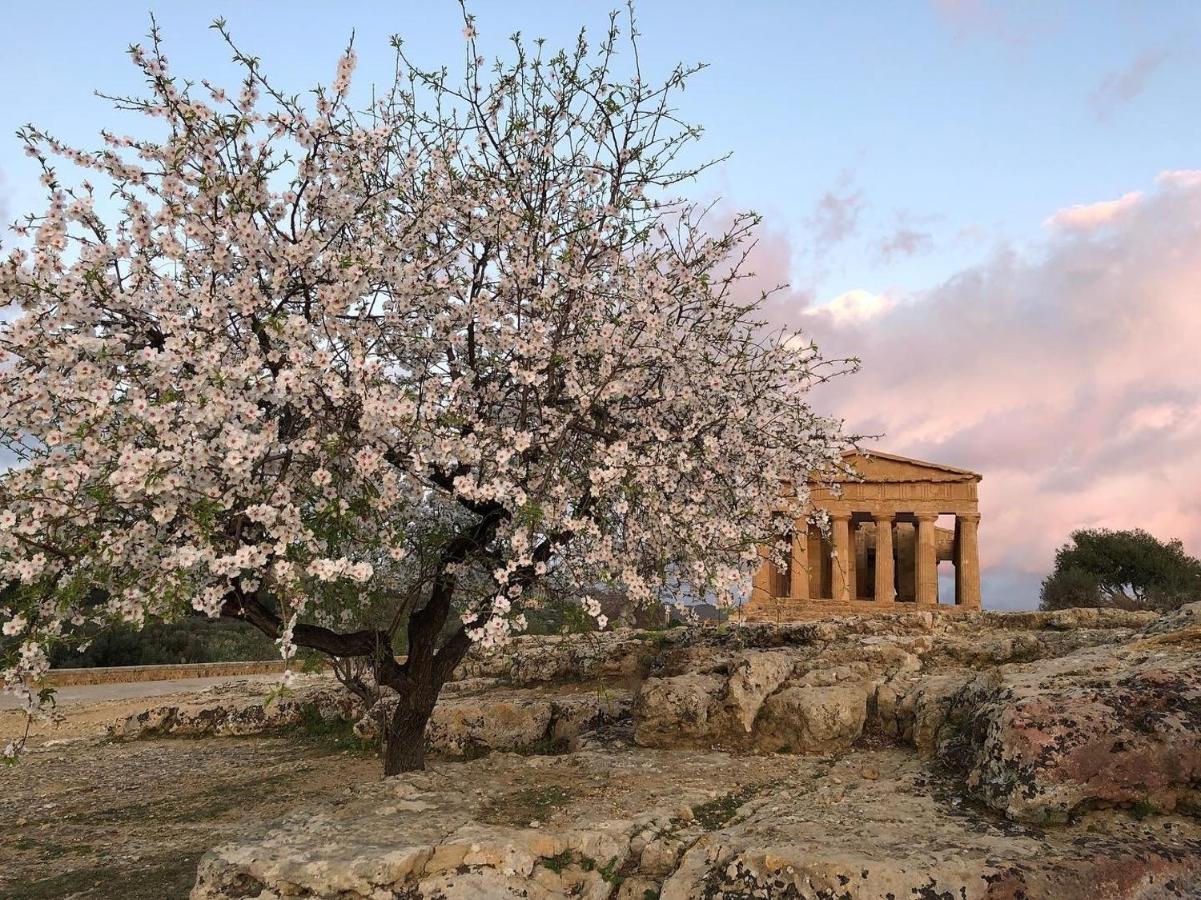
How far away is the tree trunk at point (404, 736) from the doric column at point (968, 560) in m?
26.3

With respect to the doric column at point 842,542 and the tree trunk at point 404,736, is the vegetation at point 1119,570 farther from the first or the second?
the tree trunk at point 404,736

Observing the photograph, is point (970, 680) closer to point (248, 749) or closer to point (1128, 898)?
point (1128, 898)

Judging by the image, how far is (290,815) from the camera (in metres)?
6.83

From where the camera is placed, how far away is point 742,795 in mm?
7480

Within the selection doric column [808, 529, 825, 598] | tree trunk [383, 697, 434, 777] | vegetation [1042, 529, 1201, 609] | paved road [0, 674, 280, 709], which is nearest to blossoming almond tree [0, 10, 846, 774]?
tree trunk [383, 697, 434, 777]

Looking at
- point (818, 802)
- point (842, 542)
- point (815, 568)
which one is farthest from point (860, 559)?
point (818, 802)

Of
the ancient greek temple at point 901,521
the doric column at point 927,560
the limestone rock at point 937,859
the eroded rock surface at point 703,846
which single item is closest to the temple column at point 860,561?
the ancient greek temple at point 901,521

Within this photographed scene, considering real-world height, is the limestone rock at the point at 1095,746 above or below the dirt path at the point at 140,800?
above

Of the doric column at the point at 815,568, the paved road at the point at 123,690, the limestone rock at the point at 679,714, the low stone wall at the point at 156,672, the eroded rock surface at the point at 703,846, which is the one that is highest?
the doric column at the point at 815,568

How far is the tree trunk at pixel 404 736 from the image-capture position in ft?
30.7

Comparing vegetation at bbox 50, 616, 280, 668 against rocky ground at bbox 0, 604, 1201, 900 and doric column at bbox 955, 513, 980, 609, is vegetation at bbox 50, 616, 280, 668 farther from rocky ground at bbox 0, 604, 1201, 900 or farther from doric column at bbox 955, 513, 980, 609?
doric column at bbox 955, 513, 980, 609

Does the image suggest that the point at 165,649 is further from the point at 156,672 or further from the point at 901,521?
the point at 901,521

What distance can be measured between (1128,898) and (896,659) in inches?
264

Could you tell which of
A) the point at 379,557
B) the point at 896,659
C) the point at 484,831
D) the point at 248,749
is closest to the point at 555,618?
the point at 379,557
